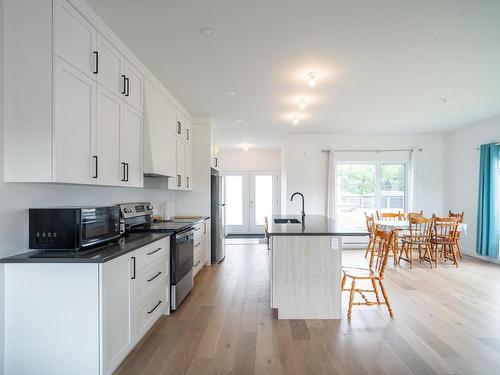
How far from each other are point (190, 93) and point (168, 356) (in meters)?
3.19

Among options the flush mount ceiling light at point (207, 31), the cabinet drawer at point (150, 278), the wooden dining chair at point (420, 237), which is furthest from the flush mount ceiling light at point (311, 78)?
the wooden dining chair at point (420, 237)

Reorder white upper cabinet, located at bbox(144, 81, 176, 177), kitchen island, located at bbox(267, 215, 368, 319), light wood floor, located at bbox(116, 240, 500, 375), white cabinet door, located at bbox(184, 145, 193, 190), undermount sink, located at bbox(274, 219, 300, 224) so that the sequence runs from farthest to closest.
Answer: white cabinet door, located at bbox(184, 145, 193, 190), undermount sink, located at bbox(274, 219, 300, 224), white upper cabinet, located at bbox(144, 81, 176, 177), kitchen island, located at bbox(267, 215, 368, 319), light wood floor, located at bbox(116, 240, 500, 375)

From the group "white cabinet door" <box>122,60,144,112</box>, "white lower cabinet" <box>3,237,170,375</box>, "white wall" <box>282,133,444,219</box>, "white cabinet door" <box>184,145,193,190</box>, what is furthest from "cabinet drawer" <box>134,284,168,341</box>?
"white wall" <box>282,133,444,219</box>

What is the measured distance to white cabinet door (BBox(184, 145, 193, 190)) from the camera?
4.75 metres

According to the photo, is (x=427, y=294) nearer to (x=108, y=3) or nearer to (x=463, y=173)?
(x=463, y=173)

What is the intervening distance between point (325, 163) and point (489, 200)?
3127 millimetres

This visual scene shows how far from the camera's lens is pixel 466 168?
605 centimetres

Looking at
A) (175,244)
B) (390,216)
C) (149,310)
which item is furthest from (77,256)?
(390,216)

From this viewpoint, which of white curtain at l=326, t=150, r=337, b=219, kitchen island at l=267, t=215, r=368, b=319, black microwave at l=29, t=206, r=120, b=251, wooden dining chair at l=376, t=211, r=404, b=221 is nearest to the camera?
black microwave at l=29, t=206, r=120, b=251

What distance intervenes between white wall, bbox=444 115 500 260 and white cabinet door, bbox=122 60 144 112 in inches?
241

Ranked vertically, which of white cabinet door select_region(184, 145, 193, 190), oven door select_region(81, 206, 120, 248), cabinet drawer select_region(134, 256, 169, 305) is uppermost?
white cabinet door select_region(184, 145, 193, 190)

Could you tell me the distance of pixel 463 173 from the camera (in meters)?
6.12

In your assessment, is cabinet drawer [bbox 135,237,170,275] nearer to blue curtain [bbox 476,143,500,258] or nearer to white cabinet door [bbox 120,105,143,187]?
white cabinet door [bbox 120,105,143,187]

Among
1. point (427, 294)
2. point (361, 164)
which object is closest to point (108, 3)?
point (427, 294)
